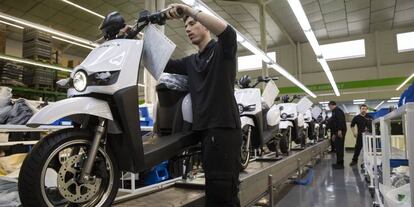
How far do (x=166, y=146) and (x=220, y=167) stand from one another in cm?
35

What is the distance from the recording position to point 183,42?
1180 centimetres

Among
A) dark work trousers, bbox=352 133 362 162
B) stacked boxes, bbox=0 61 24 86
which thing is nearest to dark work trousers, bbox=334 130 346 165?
dark work trousers, bbox=352 133 362 162

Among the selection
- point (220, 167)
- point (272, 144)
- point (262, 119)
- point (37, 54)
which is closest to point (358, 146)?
point (272, 144)

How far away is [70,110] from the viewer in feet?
4.14

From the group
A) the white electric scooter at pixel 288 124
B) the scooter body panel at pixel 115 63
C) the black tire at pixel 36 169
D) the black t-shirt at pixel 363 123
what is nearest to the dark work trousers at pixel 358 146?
the black t-shirt at pixel 363 123

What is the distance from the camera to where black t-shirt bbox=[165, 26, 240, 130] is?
5.14 feet

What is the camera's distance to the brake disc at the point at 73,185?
1.26 m

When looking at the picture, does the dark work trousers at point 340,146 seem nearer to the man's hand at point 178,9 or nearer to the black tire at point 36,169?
the man's hand at point 178,9

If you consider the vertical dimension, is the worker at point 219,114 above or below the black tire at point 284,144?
above

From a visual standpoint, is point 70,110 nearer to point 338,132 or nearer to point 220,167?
point 220,167

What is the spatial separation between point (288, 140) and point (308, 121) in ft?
8.63

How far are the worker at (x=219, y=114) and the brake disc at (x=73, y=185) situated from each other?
1.90ft

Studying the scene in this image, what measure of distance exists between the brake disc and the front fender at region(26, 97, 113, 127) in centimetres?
21

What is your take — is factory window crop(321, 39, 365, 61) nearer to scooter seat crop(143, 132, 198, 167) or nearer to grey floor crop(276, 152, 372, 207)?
grey floor crop(276, 152, 372, 207)
